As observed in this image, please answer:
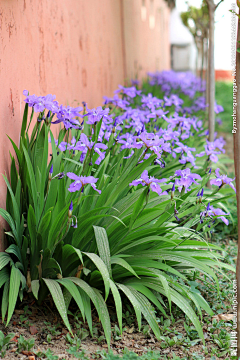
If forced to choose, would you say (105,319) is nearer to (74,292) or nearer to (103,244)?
(74,292)

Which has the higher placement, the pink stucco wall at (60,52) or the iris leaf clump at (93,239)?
the pink stucco wall at (60,52)

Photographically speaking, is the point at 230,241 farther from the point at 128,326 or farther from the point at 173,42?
the point at 173,42

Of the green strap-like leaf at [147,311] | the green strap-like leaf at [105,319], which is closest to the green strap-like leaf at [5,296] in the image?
the green strap-like leaf at [105,319]

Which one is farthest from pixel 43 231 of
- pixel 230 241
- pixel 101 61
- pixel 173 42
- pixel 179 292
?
pixel 173 42

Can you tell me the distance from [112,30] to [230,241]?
367 cm

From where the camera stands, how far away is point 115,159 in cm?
237

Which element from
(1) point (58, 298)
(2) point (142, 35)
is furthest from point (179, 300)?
(2) point (142, 35)

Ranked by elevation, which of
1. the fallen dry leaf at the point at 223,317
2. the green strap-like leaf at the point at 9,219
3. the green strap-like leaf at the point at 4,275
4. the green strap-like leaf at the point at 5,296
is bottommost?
the fallen dry leaf at the point at 223,317

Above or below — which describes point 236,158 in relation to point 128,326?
above

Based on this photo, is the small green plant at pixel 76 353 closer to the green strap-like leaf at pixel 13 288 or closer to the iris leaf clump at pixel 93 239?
the iris leaf clump at pixel 93 239

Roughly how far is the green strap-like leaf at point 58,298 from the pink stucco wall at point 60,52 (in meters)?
0.51

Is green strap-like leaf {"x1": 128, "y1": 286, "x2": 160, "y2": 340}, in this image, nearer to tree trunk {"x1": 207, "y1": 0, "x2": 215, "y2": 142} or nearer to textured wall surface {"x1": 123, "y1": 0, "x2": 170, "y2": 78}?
tree trunk {"x1": 207, "y1": 0, "x2": 215, "y2": 142}

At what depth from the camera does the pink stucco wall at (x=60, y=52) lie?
2.04 metres

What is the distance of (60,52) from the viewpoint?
3131 mm
